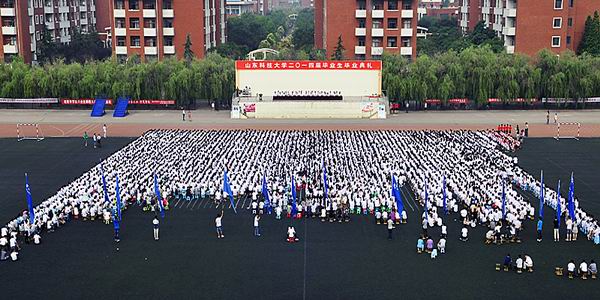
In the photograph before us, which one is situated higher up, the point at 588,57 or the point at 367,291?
the point at 588,57

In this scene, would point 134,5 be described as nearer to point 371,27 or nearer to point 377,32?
point 371,27

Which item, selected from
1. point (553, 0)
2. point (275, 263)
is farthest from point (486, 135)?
point (553, 0)

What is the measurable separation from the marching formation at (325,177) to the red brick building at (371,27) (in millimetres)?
33763

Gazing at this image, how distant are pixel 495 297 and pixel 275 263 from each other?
7984 millimetres

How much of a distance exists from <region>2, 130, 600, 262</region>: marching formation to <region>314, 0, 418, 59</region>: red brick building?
3376cm

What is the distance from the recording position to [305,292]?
23.3 metres

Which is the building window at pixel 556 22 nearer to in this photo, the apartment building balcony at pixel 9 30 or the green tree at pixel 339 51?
the green tree at pixel 339 51

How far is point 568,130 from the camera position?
54.6m

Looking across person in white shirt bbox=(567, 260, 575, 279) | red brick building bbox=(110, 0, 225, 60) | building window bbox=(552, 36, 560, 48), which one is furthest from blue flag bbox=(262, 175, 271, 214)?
building window bbox=(552, 36, 560, 48)

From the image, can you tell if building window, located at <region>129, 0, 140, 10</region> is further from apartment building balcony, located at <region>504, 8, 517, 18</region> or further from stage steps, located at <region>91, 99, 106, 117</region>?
apartment building balcony, located at <region>504, 8, 517, 18</region>

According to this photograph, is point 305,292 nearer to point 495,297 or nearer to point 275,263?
point 275,263

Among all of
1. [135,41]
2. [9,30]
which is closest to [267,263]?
[135,41]

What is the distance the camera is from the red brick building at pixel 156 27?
84.1 m

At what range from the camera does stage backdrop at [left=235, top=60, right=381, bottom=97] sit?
209 ft
